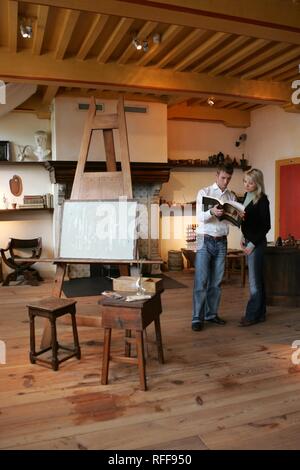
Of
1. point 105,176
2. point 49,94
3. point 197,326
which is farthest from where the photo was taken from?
point 49,94

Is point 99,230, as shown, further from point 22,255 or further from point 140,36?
point 22,255

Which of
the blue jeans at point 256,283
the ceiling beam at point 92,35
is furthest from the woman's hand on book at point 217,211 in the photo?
the ceiling beam at point 92,35

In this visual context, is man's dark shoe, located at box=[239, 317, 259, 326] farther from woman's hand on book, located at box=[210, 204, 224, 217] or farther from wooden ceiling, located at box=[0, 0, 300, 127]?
wooden ceiling, located at box=[0, 0, 300, 127]

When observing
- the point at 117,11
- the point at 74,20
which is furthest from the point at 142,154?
the point at 117,11

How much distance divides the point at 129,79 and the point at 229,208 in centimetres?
253

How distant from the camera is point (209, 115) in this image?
751cm

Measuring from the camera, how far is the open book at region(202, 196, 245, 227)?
3.50 metres

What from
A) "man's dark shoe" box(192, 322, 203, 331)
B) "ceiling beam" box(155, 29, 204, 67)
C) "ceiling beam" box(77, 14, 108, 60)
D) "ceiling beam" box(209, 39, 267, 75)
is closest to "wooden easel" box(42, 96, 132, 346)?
"man's dark shoe" box(192, 322, 203, 331)

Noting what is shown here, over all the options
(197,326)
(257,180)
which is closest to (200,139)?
(257,180)

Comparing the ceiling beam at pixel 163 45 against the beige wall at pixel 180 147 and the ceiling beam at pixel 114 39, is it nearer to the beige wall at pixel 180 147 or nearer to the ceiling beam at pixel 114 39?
the ceiling beam at pixel 114 39

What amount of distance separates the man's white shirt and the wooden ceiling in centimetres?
144

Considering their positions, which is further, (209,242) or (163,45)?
(163,45)

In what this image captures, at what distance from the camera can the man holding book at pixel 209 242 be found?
368cm

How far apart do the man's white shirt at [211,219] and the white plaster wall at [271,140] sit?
347cm
